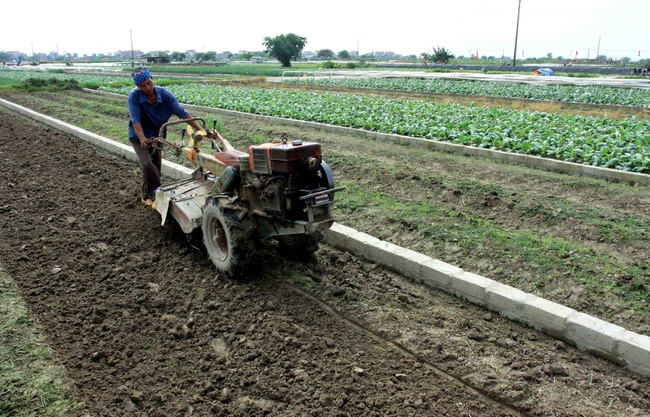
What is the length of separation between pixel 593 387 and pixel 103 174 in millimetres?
7763

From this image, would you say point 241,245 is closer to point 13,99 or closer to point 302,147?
point 302,147

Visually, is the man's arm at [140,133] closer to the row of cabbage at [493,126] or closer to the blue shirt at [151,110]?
the blue shirt at [151,110]

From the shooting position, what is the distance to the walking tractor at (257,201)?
4.02 m

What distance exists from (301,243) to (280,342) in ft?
4.47

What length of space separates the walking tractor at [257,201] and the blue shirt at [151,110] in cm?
74

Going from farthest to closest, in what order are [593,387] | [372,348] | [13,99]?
[13,99] < [372,348] < [593,387]

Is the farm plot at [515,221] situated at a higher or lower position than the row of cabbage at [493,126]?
lower

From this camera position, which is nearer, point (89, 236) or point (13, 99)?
point (89, 236)

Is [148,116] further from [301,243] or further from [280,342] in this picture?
[280,342]

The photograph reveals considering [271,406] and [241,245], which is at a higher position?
[241,245]

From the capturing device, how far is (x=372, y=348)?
3557mm

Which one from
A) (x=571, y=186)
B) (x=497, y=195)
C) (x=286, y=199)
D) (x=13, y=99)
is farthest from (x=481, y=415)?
(x=13, y=99)

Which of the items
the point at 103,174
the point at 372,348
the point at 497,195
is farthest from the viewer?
the point at 103,174

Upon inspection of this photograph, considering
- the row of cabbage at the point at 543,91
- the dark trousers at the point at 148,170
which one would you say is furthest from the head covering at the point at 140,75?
the row of cabbage at the point at 543,91
